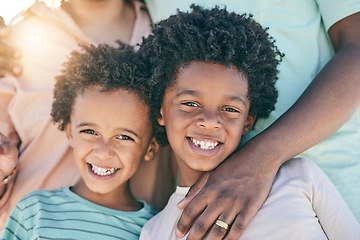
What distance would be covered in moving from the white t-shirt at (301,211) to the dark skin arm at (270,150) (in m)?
0.07

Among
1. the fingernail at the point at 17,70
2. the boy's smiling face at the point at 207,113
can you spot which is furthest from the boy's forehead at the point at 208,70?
the fingernail at the point at 17,70

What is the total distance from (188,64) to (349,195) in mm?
972

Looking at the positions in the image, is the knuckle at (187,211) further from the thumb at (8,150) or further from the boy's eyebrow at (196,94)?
the thumb at (8,150)

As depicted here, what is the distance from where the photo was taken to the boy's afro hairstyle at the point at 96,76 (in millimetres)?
2039

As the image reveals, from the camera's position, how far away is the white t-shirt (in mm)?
1651

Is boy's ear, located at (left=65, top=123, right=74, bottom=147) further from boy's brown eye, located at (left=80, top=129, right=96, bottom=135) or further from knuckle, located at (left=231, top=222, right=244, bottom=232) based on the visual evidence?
knuckle, located at (left=231, top=222, right=244, bottom=232)

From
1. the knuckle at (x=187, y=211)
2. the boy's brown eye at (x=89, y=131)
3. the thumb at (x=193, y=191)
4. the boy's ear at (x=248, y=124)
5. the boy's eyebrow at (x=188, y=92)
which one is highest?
the boy's eyebrow at (x=188, y=92)

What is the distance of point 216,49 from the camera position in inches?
69.3

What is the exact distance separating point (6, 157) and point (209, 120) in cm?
108

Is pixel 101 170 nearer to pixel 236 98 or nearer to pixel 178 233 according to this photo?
pixel 178 233

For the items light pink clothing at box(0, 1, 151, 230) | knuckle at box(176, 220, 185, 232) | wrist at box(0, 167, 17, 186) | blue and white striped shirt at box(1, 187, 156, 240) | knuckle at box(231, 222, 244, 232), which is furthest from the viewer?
light pink clothing at box(0, 1, 151, 230)

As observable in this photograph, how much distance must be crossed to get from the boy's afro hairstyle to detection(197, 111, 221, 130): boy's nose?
0.42 meters

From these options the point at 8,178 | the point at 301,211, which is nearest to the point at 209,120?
the point at 301,211

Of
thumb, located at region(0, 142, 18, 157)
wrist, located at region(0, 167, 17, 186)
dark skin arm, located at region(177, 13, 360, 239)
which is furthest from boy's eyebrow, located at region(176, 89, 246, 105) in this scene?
wrist, located at region(0, 167, 17, 186)
